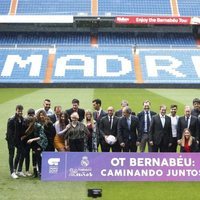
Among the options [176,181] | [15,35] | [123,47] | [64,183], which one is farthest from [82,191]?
[15,35]

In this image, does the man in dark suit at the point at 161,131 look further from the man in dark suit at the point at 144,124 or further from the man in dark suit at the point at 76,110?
the man in dark suit at the point at 76,110

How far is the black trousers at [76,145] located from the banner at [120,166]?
654 millimetres

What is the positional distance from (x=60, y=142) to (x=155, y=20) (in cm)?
3809

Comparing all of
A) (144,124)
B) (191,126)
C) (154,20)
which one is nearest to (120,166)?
(144,124)

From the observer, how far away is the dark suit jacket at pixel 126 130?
11.3 metres

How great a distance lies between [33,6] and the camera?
5016 cm

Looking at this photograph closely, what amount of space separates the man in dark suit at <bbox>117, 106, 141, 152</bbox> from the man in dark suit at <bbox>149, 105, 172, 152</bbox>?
1.44ft

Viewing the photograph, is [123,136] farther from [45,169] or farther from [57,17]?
[57,17]

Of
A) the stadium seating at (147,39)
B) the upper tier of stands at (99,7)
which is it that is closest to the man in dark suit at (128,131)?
the stadium seating at (147,39)

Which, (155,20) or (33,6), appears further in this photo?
(33,6)

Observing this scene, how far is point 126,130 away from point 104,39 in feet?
127

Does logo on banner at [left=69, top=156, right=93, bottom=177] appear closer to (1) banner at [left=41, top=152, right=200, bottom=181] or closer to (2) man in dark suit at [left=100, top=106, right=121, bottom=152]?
(1) banner at [left=41, top=152, right=200, bottom=181]

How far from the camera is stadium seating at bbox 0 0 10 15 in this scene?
48844mm

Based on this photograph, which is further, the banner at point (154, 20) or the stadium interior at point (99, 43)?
the banner at point (154, 20)
